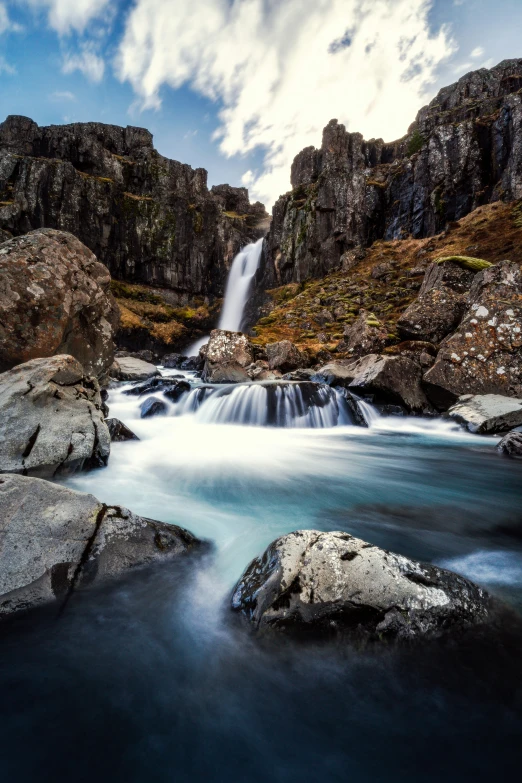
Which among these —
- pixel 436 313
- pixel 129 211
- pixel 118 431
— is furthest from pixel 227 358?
pixel 129 211

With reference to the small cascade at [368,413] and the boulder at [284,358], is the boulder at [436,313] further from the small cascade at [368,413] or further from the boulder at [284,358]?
the boulder at [284,358]

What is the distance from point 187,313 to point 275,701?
48.1m

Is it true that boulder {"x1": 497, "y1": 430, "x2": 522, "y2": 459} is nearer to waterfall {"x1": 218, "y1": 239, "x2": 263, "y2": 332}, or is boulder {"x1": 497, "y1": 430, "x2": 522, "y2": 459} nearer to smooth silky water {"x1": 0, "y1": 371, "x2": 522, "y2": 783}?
smooth silky water {"x1": 0, "y1": 371, "x2": 522, "y2": 783}

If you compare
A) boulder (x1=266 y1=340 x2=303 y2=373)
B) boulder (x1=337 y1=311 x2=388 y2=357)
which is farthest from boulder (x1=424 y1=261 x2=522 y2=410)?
boulder (x1=266 y1=340 x2=303 y2=373)

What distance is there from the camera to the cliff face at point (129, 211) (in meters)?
42.8

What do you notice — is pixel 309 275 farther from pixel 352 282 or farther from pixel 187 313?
pixel 187 313

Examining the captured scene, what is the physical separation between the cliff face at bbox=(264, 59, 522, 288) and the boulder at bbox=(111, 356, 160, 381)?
29195 millimetres

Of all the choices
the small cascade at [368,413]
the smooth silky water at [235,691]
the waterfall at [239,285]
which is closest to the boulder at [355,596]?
the smooth silky water at [235,691]

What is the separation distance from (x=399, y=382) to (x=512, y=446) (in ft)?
15.5

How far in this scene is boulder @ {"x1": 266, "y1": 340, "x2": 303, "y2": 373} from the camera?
17906 millimetres

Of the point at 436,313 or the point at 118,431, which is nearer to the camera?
the point at 118,431

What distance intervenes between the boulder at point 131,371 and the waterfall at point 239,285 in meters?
21.3

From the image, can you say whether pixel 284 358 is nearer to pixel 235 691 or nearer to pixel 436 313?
pixel 436 313

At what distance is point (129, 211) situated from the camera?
156 feet
